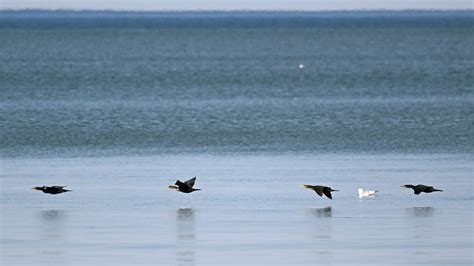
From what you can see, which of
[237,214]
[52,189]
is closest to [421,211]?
[237,214]

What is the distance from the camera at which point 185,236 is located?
577 inches

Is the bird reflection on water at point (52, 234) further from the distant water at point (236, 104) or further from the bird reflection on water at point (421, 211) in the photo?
the distant water at point (236, 104)

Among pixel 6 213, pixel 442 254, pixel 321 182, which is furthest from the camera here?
pixel 321 182

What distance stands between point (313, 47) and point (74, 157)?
245ft

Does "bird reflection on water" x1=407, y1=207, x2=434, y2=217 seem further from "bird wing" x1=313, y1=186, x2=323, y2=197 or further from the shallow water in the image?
"bird wing" x1=313, y1=186, x2=323, y2=197

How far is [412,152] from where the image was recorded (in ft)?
75.2

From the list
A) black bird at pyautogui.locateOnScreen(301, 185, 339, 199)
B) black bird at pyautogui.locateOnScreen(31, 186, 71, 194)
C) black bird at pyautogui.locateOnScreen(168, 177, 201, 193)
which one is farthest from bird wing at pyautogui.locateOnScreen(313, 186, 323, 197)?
black bird at pyautogui.locateOnScreen(31, 186, 71, 194)

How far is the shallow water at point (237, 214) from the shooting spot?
1362 cm

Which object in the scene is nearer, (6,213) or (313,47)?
(6,213)

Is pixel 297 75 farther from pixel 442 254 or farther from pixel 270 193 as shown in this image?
pixel 442 254

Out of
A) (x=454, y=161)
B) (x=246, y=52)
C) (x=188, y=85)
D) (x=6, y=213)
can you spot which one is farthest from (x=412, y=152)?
(x=246, y=52)

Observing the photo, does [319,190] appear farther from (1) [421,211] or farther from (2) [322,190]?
(1) [421,211]

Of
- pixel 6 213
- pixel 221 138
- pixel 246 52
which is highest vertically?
pixel 246 52

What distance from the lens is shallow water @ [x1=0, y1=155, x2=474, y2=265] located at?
44.7ft
